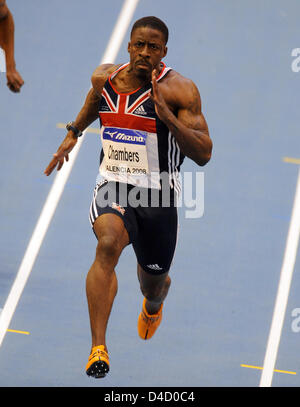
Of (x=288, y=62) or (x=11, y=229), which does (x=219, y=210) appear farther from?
(x=288, y=62)

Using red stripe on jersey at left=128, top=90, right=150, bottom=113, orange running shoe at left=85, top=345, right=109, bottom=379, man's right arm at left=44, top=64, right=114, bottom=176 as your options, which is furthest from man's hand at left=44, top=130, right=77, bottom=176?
orange running shoe at left=85, top=345, right=109, bottom=379

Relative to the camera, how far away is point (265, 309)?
831 centimetres

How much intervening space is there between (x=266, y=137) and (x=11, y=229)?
3.92 m

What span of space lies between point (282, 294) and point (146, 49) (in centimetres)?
339

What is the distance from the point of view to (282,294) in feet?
27.9

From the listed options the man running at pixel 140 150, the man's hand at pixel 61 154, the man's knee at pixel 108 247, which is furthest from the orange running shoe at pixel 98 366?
the man's hand at pixel 61 154

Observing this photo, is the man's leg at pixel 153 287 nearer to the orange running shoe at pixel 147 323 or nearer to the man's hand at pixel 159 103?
the orange running shoe at pixel 147 323

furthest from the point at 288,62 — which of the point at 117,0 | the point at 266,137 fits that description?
the point at 117,0

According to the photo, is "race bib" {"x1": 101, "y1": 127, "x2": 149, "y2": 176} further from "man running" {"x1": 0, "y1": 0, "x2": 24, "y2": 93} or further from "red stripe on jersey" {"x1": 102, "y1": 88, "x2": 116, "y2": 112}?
"man running" {"x1": 0, "y1": 0, "x2": 24, "y2": 93}

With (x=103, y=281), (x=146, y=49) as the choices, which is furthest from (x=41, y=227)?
(x=146, y=49)

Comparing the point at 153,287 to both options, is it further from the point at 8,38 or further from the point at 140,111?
the point at 8,38

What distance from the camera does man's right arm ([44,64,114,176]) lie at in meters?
6.64

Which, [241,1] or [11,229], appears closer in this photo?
[11,229]

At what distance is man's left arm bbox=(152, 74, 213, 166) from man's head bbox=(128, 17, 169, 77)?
0.29 metres
